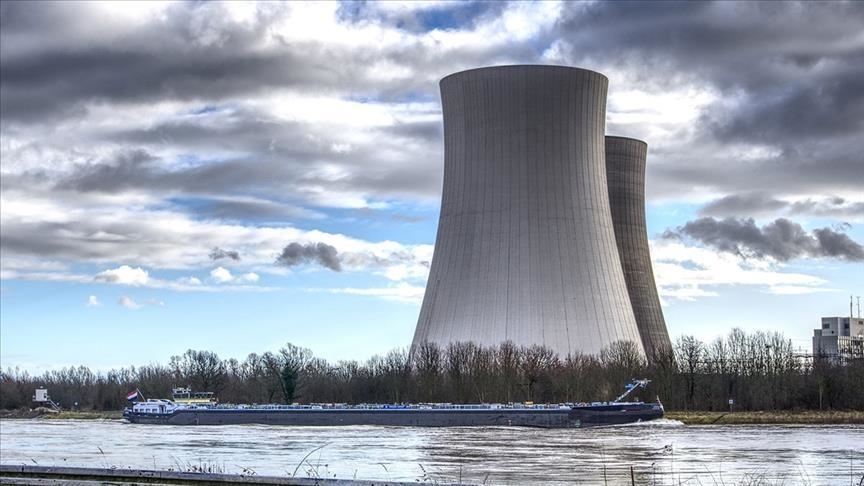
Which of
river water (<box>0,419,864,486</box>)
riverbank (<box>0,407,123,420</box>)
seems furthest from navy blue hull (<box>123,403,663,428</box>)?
riverbank (<box>0,407,123,420</box>)

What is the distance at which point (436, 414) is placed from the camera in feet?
176

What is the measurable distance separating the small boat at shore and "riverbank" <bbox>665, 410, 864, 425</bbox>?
215 centimetres

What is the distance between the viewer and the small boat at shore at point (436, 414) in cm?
5150

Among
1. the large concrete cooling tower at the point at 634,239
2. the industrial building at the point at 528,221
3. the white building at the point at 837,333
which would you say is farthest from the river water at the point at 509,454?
the white building at the point at 837,333

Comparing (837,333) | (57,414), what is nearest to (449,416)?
(57,414)

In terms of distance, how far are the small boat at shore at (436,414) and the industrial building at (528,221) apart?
288 cm

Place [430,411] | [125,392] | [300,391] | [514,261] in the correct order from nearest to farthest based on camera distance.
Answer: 1. [514,261]
2. [430,411]
3. [300,391]
4. [125,392]

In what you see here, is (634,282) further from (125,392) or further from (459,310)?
(125,392)

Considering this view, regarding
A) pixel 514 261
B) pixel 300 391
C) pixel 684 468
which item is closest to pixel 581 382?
pixel 514 261

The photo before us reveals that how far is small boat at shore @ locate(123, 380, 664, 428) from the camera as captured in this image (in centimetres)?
5150

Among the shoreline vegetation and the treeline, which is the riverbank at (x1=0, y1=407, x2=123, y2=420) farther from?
the shoreline vegetation

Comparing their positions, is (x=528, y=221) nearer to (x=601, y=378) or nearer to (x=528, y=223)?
(x=528, y=223)

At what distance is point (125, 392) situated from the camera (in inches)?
3477

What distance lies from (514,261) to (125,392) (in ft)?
156
